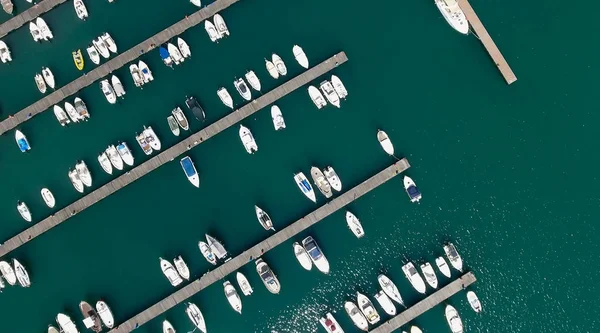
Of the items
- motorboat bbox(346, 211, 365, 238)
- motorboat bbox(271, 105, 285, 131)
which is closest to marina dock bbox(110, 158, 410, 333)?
motorboat bbox(346, 211, 365, 238)

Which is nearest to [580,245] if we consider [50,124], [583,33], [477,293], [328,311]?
[477,293]

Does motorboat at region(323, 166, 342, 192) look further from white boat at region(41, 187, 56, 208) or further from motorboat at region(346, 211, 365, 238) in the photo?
white boat at region(41, 187, 56, 208)

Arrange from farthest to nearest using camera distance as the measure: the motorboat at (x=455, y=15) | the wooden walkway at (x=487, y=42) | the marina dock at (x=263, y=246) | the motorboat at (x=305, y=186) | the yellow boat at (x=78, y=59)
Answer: the yellow boat at (x=78, y=59) < the motorboat at (x=305, y=186) < the marina dock at (x=263, y=246) < the wooden walkway at (x=487, y=42) < the motorboat at (x=455, y=15)

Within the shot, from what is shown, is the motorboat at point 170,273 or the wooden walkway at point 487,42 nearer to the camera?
the wooden walkway at point 487,42

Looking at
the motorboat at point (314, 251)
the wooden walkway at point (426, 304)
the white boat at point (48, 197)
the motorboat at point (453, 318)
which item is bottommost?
the motorboat at point (453, 318)

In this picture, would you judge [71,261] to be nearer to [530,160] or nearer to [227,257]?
[227,257]

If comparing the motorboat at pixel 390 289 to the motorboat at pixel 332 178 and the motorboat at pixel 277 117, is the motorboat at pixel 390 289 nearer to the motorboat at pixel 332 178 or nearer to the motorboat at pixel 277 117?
the motorboat at pixel 332 178

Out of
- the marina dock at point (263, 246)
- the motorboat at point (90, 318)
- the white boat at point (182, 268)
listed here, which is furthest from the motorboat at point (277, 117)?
the motorboat at point (90, 318)
